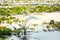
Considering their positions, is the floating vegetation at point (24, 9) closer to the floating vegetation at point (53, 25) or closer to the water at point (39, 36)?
the floating vegetation at point (53, 25)

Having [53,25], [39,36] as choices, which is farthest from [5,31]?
[53,25]

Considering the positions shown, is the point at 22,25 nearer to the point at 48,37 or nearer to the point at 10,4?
the point at 48,37

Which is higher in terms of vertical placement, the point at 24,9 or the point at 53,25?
the point at 24,9

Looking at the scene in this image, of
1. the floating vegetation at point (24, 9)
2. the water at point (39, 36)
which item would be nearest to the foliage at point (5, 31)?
the water at point (39, 36)

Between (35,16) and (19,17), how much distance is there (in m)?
0.34

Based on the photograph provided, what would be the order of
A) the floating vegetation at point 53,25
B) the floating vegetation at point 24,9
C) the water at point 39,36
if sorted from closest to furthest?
the water at point 39,36 → the floating vegetation at point 53,25 → the floating vegetation at point 24,9

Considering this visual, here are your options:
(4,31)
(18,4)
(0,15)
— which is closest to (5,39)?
(4,31)

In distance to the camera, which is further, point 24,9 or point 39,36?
point 24,9

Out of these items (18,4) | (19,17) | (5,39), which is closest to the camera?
(5,39)

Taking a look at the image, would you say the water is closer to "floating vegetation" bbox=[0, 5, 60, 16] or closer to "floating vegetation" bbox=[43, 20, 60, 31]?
"floating vegetation" bbox=[43, 20, 60, 31]

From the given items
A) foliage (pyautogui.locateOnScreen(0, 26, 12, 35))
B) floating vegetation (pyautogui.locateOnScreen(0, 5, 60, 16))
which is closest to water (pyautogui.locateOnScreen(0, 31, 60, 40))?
foliage (pyautogui.locateOnScreen(0, 26, 12, 35))

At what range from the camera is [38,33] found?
482 cm

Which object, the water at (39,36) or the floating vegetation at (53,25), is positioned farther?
the floating vegetation at (53,25)

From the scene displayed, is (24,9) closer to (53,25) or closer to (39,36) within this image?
(53,25)
